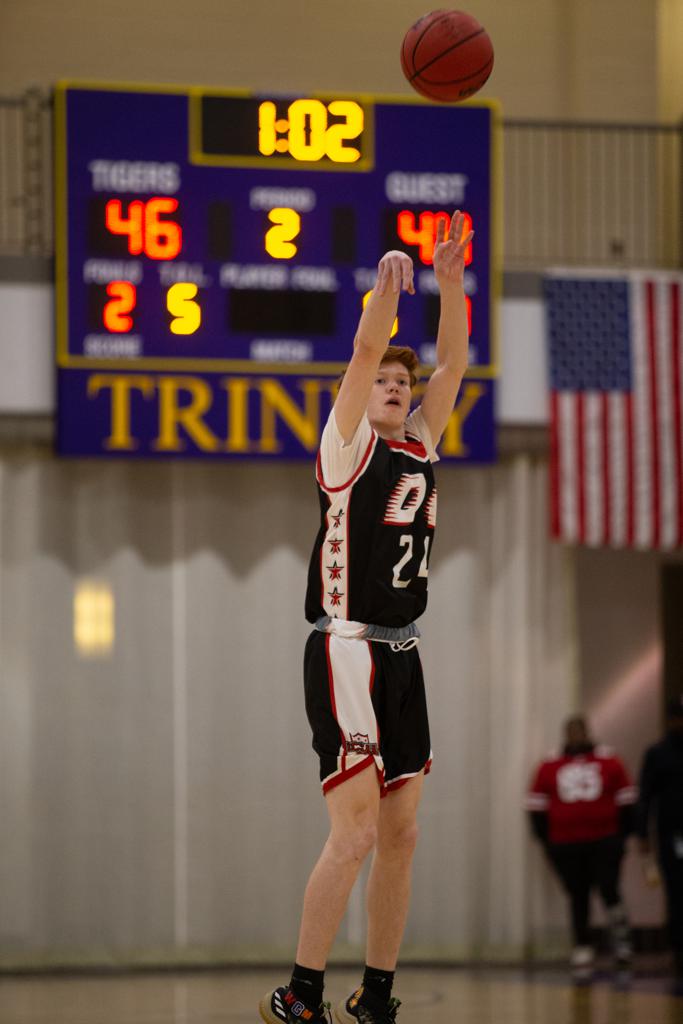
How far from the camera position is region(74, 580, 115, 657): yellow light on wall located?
1003cm

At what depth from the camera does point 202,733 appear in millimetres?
10078

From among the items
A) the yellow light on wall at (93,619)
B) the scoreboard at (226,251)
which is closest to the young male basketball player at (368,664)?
Answer: the scoreboard at (226,251)

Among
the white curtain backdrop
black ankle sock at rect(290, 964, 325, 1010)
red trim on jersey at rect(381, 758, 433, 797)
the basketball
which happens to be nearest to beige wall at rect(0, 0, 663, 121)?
the white curtain backdrop

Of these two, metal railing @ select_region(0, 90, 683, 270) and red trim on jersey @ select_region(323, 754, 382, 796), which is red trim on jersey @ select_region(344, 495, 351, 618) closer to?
red trim on jersey @ select_region(323, 754, 382, 796)

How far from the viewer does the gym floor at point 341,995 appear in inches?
291

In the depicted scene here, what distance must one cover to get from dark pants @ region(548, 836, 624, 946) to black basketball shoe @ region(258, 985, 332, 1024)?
604 cm

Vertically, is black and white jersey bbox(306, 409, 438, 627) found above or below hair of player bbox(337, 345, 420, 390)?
below

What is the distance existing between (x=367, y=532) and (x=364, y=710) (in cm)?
51

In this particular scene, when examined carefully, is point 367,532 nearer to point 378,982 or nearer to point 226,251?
point 378,982

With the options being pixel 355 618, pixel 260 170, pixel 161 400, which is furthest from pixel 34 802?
pixel 355 618

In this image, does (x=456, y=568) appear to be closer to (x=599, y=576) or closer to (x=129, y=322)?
(x=599, y=576)

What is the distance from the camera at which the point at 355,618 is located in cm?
457

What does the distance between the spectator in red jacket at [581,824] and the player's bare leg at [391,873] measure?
225 inches

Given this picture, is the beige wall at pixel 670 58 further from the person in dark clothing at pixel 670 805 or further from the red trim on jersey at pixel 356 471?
the red trim on jersey at pixel 356 471
